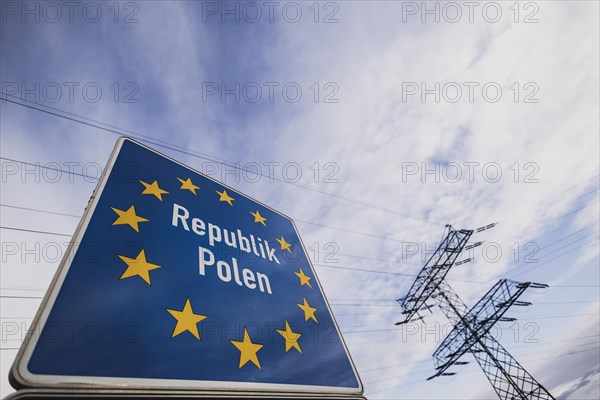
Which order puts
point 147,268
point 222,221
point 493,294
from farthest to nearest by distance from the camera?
point 493,294 → point 222,221 → point 147,268

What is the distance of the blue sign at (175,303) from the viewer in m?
0.79

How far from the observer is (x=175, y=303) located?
3.48 ft

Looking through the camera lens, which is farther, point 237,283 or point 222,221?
point 222,221

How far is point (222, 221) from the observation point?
1634 millimetres

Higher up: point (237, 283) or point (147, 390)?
point (237, 283)

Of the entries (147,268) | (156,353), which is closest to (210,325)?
(156,353)

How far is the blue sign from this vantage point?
2.59 feet

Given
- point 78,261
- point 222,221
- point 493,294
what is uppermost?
point 493,294

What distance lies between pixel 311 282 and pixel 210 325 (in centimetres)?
88

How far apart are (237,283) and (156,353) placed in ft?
1.63

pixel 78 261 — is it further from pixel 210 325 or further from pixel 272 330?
pixel 272 330

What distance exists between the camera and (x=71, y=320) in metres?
0.79

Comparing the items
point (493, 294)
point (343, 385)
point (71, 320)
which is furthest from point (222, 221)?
point (493, 294)

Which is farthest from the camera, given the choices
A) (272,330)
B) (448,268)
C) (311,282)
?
(448,268)
